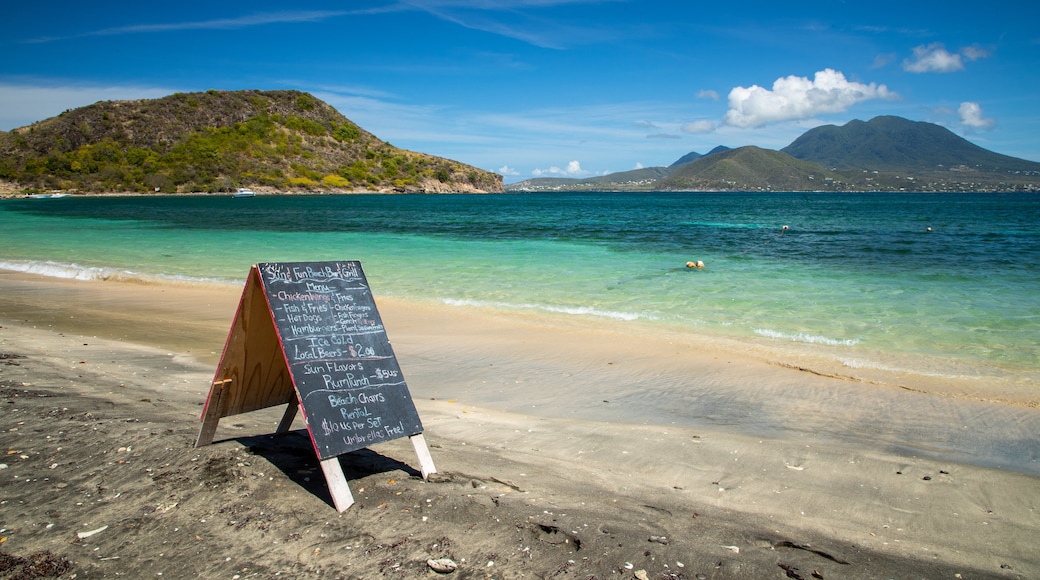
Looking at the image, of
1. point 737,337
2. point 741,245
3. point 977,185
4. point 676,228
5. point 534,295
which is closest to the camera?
point 737,337

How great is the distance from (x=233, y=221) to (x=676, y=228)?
101 feet

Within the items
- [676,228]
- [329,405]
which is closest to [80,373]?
[329,405]

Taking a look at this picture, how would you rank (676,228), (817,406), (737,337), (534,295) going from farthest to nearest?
(676,228)
(534,295)
(737,337)
(817,406)

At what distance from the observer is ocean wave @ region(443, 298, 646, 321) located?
37.1ft

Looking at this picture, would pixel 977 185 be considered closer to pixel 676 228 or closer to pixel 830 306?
pixel 676 228

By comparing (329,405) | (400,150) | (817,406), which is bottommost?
(817,406)

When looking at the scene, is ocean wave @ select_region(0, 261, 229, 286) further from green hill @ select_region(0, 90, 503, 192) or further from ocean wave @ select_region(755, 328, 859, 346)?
green hill @ select_region(0, 90, 503, 192)

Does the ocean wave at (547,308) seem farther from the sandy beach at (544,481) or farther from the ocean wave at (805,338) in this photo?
the sandy beach at (544,481)

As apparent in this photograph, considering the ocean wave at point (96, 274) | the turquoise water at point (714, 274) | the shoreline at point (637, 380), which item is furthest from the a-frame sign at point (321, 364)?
the ocean wave at point (96, 274)

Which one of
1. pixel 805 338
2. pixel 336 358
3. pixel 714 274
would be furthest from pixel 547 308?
pixel 336 358

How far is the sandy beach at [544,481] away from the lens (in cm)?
327

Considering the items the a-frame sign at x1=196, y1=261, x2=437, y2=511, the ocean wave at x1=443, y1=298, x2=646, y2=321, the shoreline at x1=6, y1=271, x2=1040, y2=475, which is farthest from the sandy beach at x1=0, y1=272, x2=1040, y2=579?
the ocean wave at x1=443, y1=298, x2=646, y2=321

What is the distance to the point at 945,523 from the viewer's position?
3852mm

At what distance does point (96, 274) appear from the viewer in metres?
16.7
